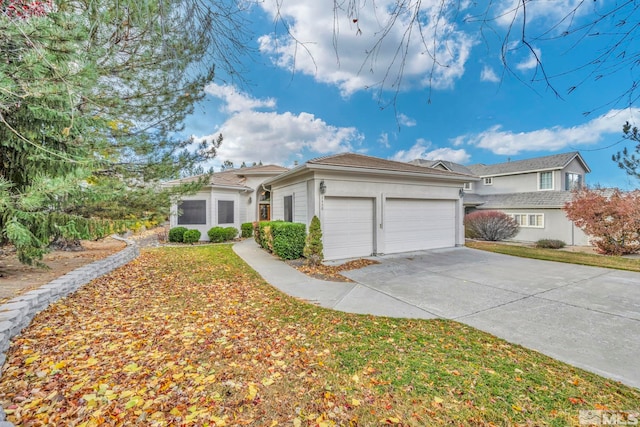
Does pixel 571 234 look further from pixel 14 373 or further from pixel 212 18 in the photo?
pixel 14 373

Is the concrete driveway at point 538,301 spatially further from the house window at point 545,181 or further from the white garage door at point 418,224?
the house window at point 545,181

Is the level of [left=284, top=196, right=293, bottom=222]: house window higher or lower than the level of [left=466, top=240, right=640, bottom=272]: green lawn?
higher

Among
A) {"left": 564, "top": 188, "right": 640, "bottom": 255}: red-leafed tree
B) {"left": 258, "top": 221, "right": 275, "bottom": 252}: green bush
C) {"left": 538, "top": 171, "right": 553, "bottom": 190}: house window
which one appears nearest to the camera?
{"left": 258, "top": 221, "right": 275, "bottom": 252}: green bush

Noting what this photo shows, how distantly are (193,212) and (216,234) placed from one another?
187 cm

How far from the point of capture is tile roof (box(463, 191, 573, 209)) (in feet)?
56.4

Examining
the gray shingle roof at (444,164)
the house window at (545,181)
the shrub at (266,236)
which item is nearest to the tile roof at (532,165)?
the house window at (545,181)

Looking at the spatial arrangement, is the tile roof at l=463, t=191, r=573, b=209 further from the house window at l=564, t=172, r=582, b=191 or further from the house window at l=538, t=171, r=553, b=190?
the house window at l=564, t=172, r=582, b=191

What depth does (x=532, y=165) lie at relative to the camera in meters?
21.1

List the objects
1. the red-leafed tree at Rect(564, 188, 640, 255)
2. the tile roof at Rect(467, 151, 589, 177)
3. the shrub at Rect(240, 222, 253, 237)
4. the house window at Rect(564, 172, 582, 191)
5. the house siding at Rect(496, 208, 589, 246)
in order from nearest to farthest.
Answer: the red-leafed tree at Rect(564, 188, 640, 255), the house siding at Rect(496, 208, 589, 246), the shrub at Rect(240, 222, 253, 237), the tile roof at Rect(467, 151, 589, 177), the house window at Rect(564, 172, 582, 191)

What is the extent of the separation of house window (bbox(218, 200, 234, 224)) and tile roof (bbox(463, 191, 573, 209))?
1792cm

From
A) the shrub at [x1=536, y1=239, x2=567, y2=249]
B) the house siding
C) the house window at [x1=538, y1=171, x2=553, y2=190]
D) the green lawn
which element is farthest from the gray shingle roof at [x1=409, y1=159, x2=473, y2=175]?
the green lawn

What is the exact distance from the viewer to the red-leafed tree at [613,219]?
11.7 m

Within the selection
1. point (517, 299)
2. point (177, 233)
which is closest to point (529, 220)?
point (517, 299)

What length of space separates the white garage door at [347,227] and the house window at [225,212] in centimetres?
857
